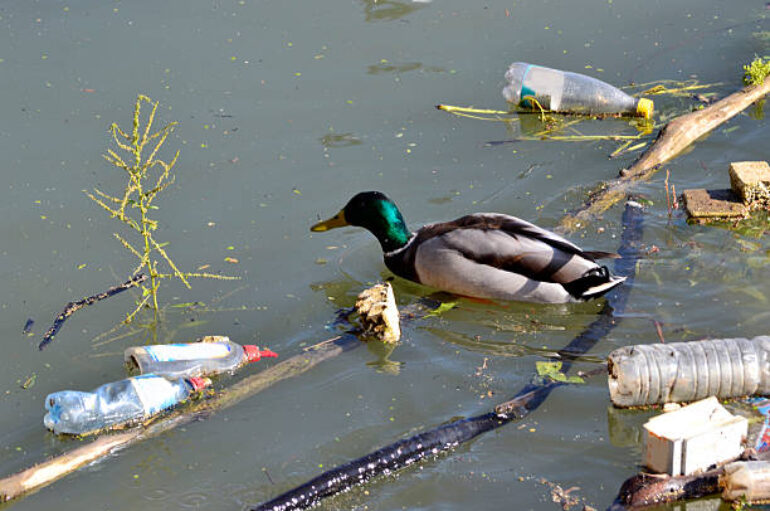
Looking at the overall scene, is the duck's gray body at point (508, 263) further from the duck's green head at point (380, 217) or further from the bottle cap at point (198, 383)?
the bottle cap at point (198, 383)

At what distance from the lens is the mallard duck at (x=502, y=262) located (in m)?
5.53

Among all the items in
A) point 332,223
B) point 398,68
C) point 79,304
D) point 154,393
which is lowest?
point 154,393

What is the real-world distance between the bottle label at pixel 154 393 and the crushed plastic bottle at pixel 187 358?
13cm

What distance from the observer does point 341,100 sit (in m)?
7.98

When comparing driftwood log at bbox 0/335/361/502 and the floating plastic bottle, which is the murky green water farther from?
the floating plastic bottle

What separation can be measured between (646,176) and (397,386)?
2.70 metres

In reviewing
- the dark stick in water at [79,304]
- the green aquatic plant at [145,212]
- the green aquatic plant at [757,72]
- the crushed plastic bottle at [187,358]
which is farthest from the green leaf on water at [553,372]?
the green aquatic plant at [757,72]

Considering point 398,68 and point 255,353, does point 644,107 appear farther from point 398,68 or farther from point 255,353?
point 255,353

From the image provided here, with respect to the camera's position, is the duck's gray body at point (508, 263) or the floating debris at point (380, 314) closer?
the floating debris at point (380, 314)

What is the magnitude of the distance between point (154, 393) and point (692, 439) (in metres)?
2.35

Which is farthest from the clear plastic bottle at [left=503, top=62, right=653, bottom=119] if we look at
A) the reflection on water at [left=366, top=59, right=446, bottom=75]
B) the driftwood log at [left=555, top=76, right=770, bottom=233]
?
the reflection on water at [left=366, top=59, right=446, bottom=75]

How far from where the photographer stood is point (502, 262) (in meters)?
5.62

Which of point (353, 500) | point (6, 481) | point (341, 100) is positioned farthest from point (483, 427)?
point (341, 100)

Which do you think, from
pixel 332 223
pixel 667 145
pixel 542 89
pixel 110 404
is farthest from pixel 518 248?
pixel 542 89
